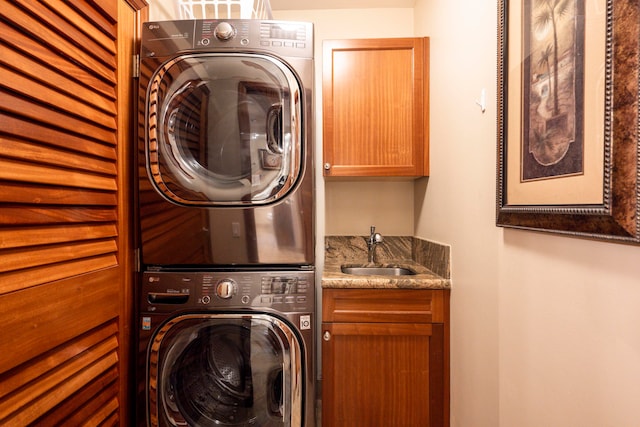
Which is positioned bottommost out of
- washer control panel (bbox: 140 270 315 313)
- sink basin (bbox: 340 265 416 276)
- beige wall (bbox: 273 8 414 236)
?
sink basin (bbox: 340 265 416 276)

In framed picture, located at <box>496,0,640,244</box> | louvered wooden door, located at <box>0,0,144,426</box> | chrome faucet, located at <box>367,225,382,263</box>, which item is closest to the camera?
framed picture, located at <box>496,0,640,244</box>

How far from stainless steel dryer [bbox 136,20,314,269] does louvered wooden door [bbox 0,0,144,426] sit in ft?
0.44

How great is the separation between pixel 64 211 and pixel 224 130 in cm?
62

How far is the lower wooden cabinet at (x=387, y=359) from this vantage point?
1.43 meters

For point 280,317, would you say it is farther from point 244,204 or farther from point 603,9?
point 603,9

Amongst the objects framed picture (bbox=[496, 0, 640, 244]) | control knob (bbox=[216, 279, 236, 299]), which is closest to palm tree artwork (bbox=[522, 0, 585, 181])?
framed picture (bbox=[496, 0, 640, 244])

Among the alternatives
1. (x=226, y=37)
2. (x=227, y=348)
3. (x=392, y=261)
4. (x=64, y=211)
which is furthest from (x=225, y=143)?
(x=392, y=261)

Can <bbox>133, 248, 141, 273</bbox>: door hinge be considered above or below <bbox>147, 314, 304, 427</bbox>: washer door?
above

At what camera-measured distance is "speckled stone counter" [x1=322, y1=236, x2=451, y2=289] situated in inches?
56.2

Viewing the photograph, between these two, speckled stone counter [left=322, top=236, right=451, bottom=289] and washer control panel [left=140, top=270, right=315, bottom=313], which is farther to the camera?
speckled stone counter [left=322, top=236, right=451, bottom=289]

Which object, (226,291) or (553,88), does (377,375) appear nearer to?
(226,291)

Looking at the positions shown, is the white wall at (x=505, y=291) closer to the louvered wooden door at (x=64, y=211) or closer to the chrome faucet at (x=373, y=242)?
the chrome faucet at (x=373, y=242)

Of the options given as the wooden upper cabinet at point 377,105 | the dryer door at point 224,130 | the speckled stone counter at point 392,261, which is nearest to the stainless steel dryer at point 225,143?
the dryer door at point 224,130

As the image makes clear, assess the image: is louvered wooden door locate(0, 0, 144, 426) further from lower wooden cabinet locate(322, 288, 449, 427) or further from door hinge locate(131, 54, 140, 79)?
lower wooden cabinet locate(322, 288, 449, 427)
